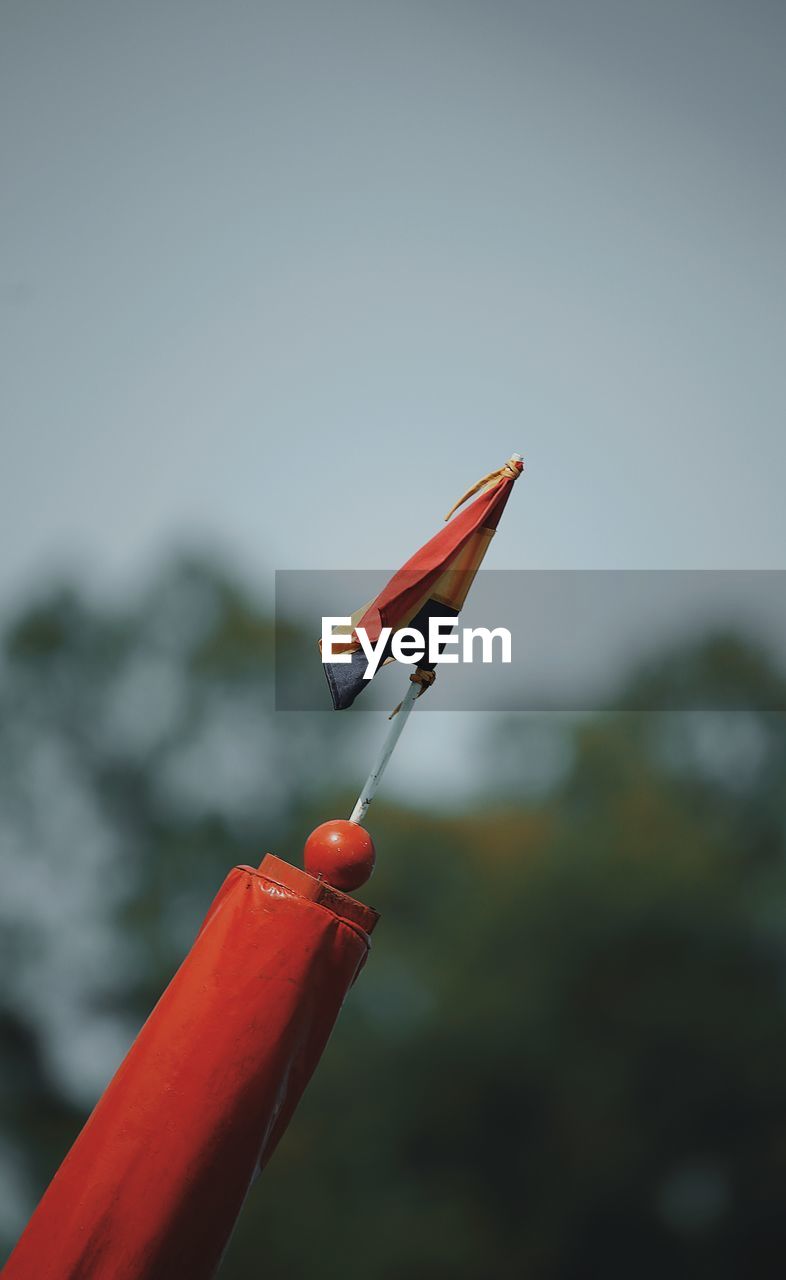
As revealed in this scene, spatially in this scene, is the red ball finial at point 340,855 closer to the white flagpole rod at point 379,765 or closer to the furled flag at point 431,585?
the white flagpole rod at point 379,765

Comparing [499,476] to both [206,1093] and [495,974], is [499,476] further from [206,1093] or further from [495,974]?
[495,974]

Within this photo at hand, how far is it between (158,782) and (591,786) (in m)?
2.51

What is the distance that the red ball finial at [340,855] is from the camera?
68.1 inches

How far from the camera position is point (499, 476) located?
1972 millimetres

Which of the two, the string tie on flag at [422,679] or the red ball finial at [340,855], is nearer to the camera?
the red ball finial at [340,855]

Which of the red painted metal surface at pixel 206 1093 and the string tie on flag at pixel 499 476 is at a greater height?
the string tie on flag at pixel 499 476

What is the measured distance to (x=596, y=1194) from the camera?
20.7 feet

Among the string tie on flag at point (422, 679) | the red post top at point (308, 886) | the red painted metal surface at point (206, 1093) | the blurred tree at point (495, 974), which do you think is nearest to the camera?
the red painted metal surface at point (206, 1093)

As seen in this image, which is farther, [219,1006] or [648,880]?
[648,880]

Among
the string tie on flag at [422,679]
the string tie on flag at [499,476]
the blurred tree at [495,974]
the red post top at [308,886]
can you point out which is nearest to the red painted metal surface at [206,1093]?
the red post top at [308,886]

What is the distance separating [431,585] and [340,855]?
457 millimetres

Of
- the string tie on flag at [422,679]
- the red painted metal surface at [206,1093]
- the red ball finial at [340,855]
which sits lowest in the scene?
the red painted metal surface at [206,1093]

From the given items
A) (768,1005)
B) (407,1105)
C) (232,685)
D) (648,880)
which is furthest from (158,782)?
(768,1005)

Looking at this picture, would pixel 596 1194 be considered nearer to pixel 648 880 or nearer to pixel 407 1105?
pixel 407 1105
